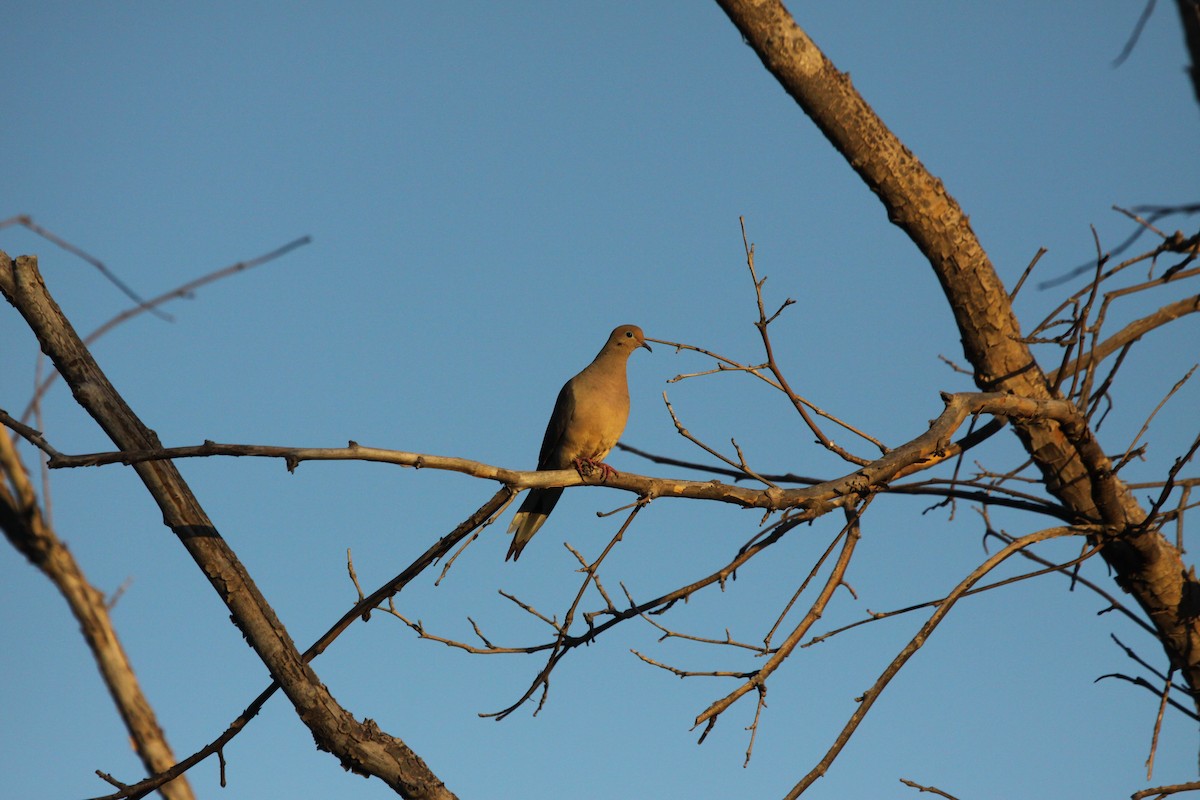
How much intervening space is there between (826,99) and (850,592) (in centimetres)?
203

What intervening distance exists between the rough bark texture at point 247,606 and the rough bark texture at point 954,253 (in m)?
2.73

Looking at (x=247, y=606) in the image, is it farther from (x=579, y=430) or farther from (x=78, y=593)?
(x=579, y=430)

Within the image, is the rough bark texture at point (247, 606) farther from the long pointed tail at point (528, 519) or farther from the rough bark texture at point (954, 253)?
the rough bark texture at point (954, 253)

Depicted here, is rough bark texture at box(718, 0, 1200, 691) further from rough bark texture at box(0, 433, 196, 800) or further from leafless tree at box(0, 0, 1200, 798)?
rough bark texture at box(0, 433, 196, 800)

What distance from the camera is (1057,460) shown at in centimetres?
421

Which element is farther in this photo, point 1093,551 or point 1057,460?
point 1057,460

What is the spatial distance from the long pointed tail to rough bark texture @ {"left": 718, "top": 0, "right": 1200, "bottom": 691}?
2138 mm

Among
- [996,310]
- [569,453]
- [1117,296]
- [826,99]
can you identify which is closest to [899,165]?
[826,99]

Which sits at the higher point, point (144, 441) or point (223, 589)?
point (144, 441)

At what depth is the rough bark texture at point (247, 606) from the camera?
3100 millimetres

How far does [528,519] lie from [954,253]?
233cm

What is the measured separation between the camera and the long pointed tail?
16.9 feet

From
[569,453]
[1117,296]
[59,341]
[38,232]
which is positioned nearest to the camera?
[59,341]

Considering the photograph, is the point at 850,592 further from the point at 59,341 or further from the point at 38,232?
the point at 38,232
